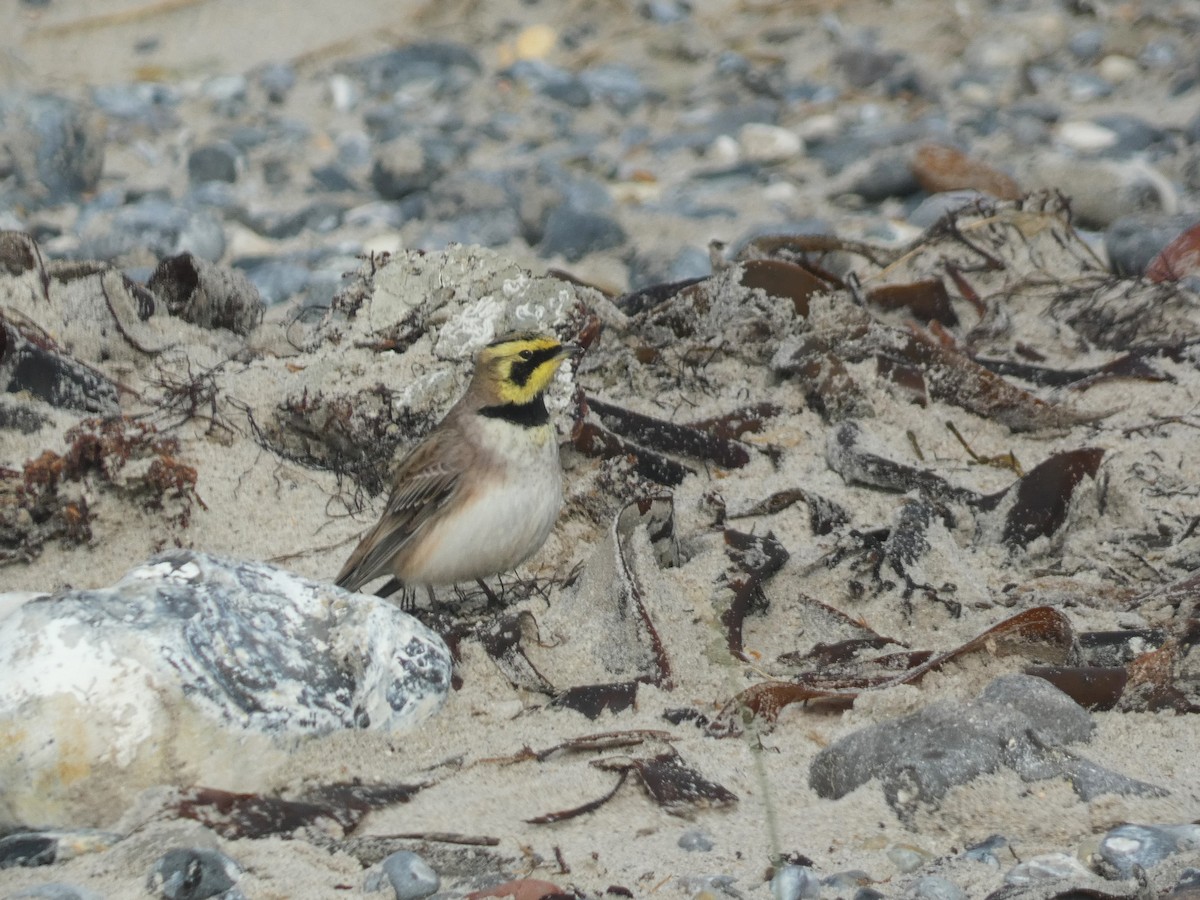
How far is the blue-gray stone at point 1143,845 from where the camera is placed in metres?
3.26

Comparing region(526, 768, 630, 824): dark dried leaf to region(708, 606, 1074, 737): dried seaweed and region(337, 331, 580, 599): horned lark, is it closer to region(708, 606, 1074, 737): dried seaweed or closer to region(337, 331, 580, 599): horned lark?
region(708, 606, 1074, 737): dried seaweed

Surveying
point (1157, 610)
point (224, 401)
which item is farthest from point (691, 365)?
point (1157, 610)

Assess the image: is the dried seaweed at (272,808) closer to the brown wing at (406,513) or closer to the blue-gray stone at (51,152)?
the brown wing at (406,513)

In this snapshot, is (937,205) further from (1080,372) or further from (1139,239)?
(1080,372)

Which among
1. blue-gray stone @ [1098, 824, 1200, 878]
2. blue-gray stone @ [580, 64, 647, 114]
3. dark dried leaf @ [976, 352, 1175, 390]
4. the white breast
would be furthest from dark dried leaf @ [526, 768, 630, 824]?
blue-gray stone @ [580, 64, 647, 114]

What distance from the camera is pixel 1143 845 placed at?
3314mm

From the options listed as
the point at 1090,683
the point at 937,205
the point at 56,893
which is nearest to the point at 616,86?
the point at 937,205

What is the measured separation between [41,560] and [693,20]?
1114 centimetres

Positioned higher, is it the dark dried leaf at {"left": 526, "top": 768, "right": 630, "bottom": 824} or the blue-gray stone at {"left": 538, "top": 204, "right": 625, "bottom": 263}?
the dark dried leaf at {"left": 526, "top": 768, "right": 630, "bottom": 824}

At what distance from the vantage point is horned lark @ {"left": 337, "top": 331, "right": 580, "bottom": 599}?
522 centimetres

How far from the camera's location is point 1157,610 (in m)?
4.81

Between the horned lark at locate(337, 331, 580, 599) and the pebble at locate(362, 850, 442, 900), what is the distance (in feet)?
5.89

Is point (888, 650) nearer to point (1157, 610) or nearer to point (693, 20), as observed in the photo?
point (1157, 610)

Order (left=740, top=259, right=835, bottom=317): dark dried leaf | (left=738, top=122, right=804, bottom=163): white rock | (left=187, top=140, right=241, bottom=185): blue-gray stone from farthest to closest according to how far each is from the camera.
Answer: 1. (left=187, top=140, right=241, bottom=185): blue-gray stone
2. (left=738, top=122, right=804, bottom=163): white rock
3. (left=740, top=259, right=835, bottom=317): dark dried leaf
